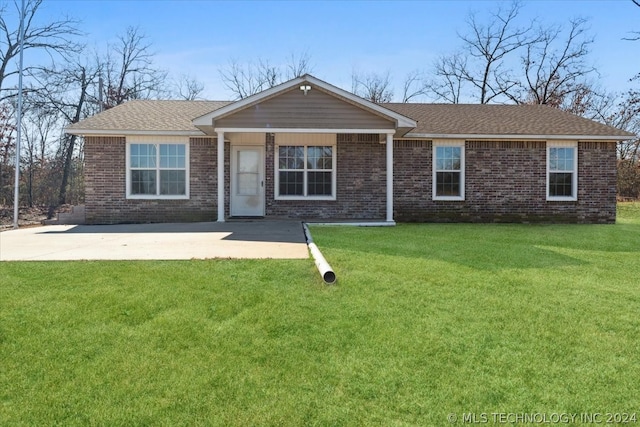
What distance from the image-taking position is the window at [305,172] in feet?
45.9

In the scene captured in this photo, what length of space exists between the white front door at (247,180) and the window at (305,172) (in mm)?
645

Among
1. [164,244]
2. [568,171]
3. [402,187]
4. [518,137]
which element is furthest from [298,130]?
[568,171]

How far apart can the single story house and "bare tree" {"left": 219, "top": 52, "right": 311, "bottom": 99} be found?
71.1 ft

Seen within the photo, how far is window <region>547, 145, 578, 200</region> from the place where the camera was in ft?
47.4

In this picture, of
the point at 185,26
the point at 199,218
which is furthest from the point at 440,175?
the point at 185,26

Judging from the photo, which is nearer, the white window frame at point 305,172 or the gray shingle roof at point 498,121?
the white window frame at point 305,172

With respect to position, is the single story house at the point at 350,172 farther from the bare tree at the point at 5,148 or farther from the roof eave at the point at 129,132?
the bare tree at the point at 5,148

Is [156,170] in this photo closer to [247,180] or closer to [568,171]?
[247,180]

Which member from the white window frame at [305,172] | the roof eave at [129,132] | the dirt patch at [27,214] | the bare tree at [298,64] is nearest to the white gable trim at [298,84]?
the roof eave at [129,132]

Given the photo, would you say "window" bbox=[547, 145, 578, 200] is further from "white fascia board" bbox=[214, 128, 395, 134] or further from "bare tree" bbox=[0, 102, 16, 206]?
"bare tree" bbox=[0, 102, 16, 206]

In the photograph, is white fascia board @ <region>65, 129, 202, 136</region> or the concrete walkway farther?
white fascia board @ <region>65, 129, 202, 136</region>

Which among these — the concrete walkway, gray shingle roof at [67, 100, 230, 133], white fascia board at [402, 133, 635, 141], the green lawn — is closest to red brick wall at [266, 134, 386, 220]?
white fascia board at [402, 133, 635, 141]

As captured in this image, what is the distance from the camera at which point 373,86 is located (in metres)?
35.8

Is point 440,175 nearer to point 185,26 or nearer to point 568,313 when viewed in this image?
point 568,313
